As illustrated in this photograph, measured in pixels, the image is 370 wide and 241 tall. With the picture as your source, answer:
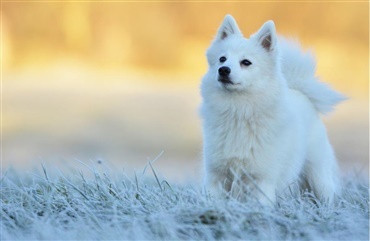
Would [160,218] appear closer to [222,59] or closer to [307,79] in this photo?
[222,59]

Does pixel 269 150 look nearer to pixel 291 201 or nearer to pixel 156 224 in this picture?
pixel 291 201

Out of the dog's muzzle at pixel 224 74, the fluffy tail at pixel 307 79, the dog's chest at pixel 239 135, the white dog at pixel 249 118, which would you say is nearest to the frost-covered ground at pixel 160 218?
the white dog at pixel 249 118

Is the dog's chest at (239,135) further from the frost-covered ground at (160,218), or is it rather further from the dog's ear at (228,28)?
the dog's ear at (228,28)

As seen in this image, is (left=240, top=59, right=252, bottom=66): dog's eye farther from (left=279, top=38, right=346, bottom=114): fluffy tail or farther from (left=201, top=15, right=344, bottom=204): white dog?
(left=279, top=38, right=346, bottom=114): fluffy tail

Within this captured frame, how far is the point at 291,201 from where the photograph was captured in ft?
14.7

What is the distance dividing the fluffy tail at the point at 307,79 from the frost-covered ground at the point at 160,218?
1.21 metres

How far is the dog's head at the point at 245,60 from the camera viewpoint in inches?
187

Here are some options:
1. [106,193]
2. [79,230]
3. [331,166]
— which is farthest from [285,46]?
[79,230]

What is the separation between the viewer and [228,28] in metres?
5.20

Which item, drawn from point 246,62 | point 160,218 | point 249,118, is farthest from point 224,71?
point 160,218

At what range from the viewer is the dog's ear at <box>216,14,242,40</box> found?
5176 mm

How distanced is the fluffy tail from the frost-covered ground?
1.21 m

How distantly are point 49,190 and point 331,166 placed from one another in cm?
253

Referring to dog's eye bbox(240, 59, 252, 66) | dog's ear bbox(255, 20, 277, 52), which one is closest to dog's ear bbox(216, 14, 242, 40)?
dog's ear bbox(255, 20, 277, 52)
